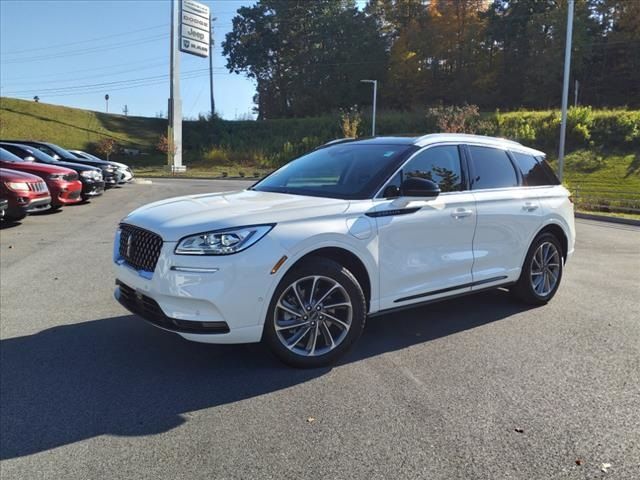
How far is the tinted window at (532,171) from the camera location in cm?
579

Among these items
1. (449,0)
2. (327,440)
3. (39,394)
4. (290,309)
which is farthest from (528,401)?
(449,0)

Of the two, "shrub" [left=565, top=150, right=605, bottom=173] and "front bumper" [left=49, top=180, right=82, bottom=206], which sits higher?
"shrub" [left=565, top=150, right=605, bottom=173]

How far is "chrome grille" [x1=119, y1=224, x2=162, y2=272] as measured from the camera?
12.8 ft

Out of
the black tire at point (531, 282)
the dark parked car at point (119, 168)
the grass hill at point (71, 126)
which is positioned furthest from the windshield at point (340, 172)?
the grass hill at point (71, 126)

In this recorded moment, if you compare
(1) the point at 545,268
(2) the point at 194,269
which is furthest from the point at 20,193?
(1) the point at 545,268

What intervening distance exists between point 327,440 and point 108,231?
8.93m

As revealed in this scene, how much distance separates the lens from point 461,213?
4.88 m

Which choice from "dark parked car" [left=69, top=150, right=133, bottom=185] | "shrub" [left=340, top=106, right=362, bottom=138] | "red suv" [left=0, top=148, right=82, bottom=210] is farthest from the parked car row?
"shrub" [left=340, top=106, right=362, bottom=138]

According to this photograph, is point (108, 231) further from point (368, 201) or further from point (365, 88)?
point (365, 88)

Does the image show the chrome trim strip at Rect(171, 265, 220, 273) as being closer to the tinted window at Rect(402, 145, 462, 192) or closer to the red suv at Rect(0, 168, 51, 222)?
the tinted window at Rect(402, 145, 462, 192)

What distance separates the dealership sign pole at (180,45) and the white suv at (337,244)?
34.4 meters

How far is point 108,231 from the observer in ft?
35.7

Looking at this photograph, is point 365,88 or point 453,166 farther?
point 365,88

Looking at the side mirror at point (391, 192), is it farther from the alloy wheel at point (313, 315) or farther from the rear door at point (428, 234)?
the alloy wheel at point (313, 315)
